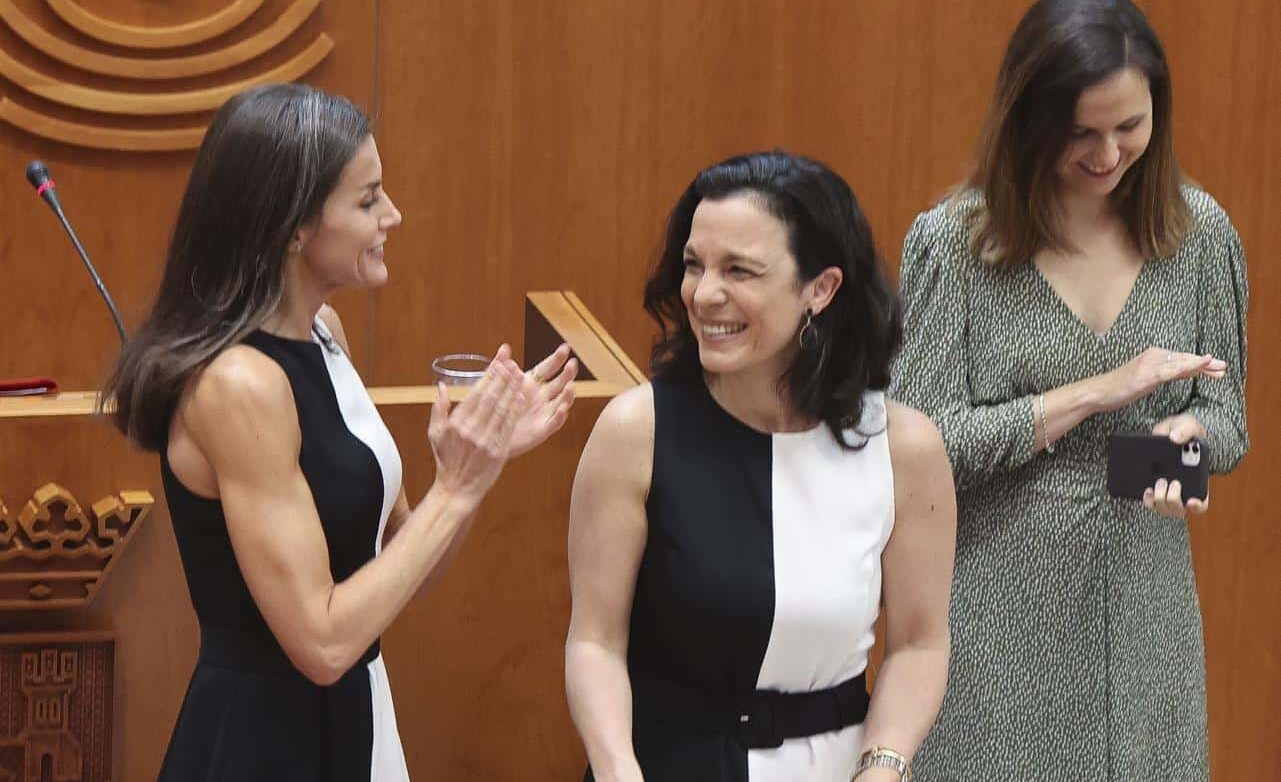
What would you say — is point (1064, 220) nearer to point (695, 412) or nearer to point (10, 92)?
point (695, 412)

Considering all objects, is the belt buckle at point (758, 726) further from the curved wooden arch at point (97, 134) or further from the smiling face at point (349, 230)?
the curved wooden arch at point (97, 134)

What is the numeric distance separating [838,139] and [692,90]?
40 cm

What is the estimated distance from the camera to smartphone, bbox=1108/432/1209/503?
2615mm

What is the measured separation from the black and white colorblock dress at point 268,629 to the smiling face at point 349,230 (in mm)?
99

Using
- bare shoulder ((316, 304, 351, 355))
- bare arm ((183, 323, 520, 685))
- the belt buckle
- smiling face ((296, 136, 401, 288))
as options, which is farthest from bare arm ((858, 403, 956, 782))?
→ bare shoulder ((316, 304, 351, 355))

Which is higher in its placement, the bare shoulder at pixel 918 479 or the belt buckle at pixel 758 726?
the bare shoulder at pixel 918 479

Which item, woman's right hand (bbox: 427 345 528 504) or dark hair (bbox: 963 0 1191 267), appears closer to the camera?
woman's right hand (bbox: 427 345 528 504)

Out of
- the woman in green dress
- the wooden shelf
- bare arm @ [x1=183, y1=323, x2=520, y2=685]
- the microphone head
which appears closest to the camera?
bare arm @ [x1=183, y1=323, x2=520, y2=685]

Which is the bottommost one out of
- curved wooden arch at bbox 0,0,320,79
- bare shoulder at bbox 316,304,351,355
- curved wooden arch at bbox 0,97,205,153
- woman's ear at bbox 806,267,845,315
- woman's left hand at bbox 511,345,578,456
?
woman's left hand at bbox 511,345,578,456

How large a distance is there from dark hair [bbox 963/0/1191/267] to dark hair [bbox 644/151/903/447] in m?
0.50

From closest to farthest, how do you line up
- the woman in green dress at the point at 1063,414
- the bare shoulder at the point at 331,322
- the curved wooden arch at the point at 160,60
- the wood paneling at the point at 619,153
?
the bare shoulder at the point at 331,322 → the woman in green dress at the point at 1063,414 → the curved wooden arch at the point at 160,60 → the wood paneling at the point at 619,153

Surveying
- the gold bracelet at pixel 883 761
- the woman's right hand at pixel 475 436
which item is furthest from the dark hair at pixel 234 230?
the gold bracelet at pixel 883 761

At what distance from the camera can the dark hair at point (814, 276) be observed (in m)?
2.19

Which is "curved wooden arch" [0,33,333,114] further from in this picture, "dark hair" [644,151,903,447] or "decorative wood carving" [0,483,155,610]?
"dark hair" [644,151,903,447]
